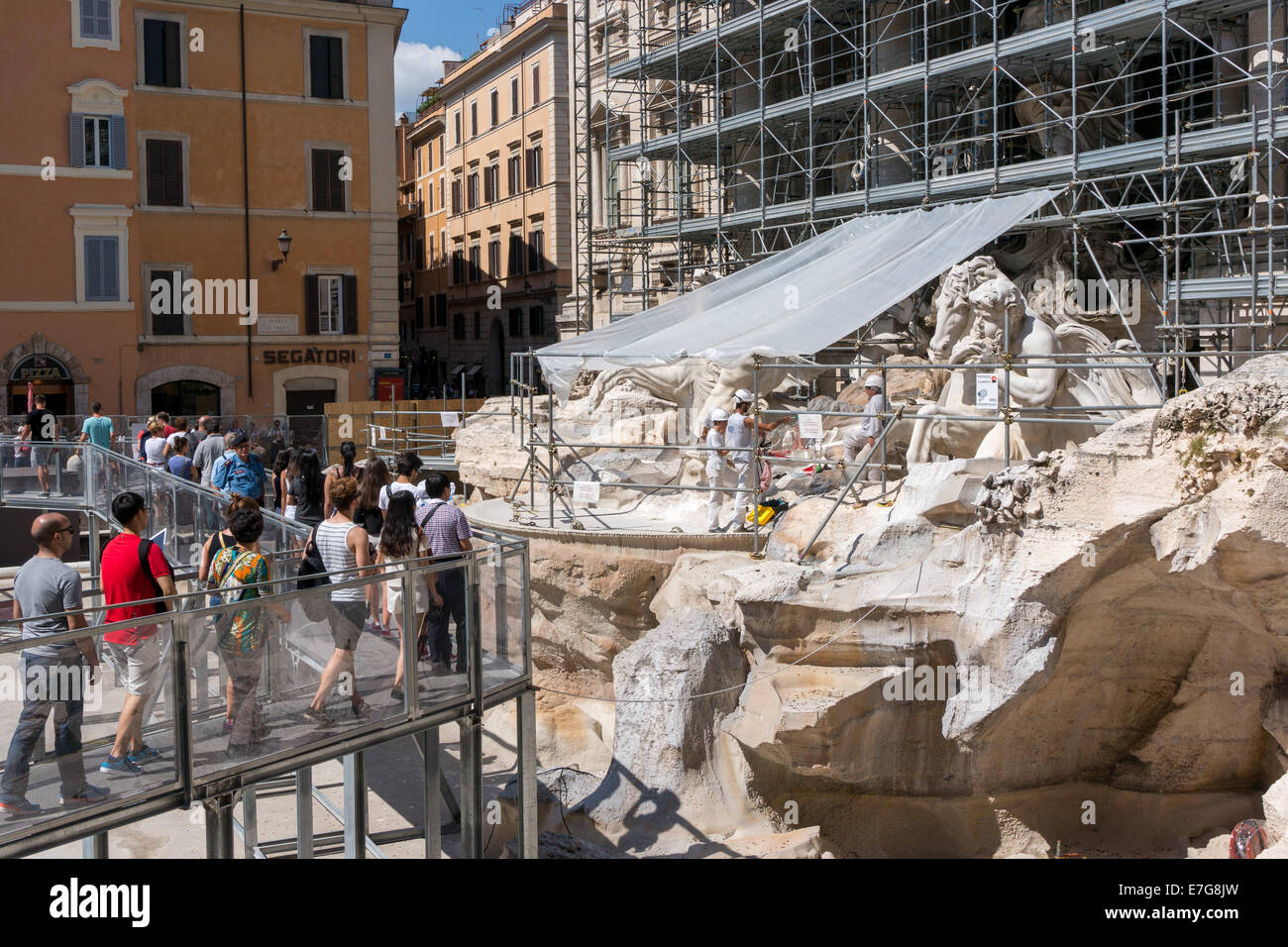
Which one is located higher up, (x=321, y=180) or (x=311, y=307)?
(x=321, y=180)

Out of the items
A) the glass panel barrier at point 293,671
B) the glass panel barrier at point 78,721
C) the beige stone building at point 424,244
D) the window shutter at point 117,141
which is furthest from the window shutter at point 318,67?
the glass panel barrier at point 78,721

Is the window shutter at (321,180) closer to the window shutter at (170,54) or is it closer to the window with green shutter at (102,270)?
the window shutter at (170,54)

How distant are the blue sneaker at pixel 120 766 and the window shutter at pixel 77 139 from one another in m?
24.2

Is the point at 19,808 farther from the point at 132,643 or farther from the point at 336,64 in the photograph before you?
the point at 336,64

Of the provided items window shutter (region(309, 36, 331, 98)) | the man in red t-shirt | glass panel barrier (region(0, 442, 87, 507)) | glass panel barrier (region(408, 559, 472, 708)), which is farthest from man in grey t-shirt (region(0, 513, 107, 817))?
window shutter (region(309, 36, 331, 98))

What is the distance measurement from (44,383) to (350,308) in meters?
6.93

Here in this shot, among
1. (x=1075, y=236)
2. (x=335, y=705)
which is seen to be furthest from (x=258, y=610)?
(x=1075, y=236)

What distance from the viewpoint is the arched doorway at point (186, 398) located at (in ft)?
94.5

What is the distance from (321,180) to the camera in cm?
3036

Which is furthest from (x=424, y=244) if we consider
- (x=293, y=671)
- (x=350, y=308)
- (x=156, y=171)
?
(x=293, y=671)

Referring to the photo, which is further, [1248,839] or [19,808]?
[1248,839]

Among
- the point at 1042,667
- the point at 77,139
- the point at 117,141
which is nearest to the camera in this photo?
the point at 1042,667

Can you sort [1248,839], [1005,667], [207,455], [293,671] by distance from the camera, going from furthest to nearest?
[207,455] → [1005,667] → [1248,839] → [293,671]

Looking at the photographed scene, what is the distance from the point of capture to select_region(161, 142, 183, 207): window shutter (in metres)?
28.8
